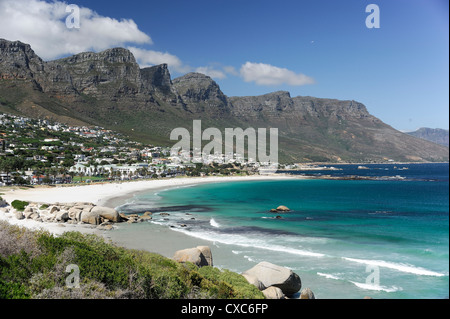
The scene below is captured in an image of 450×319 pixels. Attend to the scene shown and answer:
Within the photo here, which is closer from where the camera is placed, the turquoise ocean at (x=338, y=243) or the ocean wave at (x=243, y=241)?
the turquoise ocean at (x=338, y=243)

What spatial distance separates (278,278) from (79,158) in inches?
4344

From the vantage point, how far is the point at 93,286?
28.1ft

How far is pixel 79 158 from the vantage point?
363 feet

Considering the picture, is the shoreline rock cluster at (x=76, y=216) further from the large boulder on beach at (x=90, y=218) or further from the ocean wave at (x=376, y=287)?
the ocean wave at (x=376, y=287)

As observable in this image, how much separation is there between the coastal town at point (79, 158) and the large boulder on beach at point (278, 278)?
7184 centimetres

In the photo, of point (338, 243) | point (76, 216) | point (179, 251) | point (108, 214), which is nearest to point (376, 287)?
point (338, 243)

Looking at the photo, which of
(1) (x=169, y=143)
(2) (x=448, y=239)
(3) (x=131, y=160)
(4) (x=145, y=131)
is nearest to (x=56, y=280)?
(2) (x=448, y=239)

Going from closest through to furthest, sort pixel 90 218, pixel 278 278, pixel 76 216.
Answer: pixel 278 278 → pixel 90 218 → pixel 76 216

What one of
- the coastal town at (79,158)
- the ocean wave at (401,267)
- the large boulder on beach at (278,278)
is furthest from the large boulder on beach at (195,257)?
the coastal town at (79,158)

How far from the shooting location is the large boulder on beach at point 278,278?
1560cm

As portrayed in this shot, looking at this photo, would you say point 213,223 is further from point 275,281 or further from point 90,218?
point 275,281

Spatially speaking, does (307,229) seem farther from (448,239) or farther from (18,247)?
(18,247)
